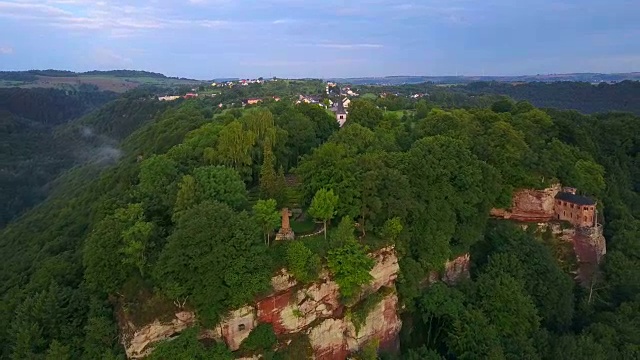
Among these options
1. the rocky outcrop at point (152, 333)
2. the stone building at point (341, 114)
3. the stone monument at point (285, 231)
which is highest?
the stone building at point (341, 114)

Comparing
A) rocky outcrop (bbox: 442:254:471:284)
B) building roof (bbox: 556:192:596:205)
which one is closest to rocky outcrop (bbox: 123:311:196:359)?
rocky outcrop (bbox: 442:254:471:284)

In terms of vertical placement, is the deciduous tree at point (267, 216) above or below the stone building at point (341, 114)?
below

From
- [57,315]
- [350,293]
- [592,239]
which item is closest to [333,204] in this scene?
[350,293]

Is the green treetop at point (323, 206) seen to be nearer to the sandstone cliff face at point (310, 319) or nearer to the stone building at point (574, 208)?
the sandstone cliff face at point (310, 319)

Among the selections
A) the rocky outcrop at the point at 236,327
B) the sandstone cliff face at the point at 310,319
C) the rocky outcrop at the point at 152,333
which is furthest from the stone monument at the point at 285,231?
the rocky outcrop at the point at 152,333

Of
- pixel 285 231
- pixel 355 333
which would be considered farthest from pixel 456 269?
pixel 285 231

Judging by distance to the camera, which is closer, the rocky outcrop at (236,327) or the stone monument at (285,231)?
the rocky outcrop at (236,327)

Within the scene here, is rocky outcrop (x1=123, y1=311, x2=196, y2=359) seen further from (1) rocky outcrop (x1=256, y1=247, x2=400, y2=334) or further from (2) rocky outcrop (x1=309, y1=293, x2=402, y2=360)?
(2) rocky outcrop (x1=309, y1=293, x2=402, y2=360)
